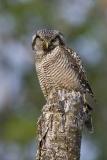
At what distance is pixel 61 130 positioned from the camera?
700 centimetres

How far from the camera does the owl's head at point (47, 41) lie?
9.35 m

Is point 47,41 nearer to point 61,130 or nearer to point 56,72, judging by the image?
point 56,72

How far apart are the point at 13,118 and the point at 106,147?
295 centimetres

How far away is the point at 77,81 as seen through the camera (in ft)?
30.1

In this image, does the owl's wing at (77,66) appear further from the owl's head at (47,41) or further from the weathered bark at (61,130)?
the weathered bark at (61,130)

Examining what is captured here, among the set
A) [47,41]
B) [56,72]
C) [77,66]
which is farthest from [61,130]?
[47,41]

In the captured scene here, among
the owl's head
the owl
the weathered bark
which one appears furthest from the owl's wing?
the weathered bark

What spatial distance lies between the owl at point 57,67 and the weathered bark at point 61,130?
165cm

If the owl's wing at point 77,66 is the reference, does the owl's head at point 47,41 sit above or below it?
above

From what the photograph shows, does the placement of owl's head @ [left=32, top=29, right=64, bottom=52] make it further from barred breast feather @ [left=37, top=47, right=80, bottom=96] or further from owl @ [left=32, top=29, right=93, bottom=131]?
barred breast feather @ [left=37, top=47, right=80, bottom=96]

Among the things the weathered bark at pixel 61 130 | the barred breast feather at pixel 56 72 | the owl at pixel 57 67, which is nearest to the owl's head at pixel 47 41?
the owl at pixel 57 67

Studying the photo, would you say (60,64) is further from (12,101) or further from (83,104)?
(12,101)

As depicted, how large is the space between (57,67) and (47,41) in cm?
42

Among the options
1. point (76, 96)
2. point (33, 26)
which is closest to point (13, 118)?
point (33, 26)
